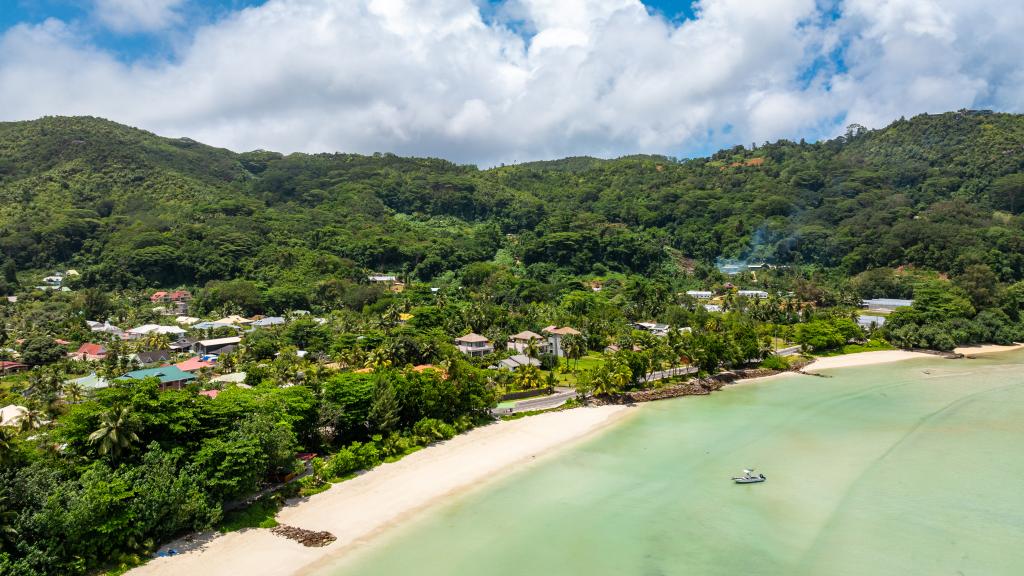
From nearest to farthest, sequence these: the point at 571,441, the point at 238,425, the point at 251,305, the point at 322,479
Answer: the point at 238,425, the point at 322,479, the point at 571,441, the point at 251,305

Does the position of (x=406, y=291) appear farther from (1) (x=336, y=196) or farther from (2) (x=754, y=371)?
(1) (x=336, y=196)

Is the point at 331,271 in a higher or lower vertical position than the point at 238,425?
higher

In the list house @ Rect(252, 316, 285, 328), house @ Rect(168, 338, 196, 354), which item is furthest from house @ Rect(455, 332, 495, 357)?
house @ Rect(168, 338, 196, 354)

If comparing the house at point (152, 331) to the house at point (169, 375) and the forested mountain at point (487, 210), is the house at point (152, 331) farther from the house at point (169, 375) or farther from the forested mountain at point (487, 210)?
the house at point (169, 375)

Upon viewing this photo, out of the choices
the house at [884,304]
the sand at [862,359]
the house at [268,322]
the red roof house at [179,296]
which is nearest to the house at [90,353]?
the house at [268,322]

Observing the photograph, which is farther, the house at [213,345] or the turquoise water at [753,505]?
the house at [213,345]

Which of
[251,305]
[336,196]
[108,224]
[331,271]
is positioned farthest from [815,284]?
[108,224]
